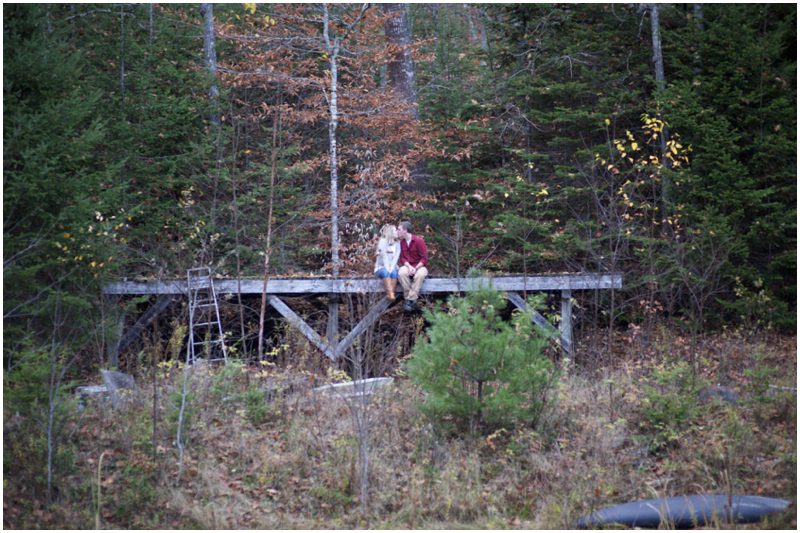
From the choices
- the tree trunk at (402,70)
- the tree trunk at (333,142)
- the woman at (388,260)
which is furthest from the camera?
the tree trunk at (402,70)

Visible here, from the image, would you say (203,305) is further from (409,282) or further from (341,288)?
(409,282)

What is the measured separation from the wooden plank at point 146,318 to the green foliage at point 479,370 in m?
5.29

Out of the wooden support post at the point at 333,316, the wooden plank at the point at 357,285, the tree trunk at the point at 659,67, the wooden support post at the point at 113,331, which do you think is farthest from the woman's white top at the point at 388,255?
the tree trunk at the point at 659,67

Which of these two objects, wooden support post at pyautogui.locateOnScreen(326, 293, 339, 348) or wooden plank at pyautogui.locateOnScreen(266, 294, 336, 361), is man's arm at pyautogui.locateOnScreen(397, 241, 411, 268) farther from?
wooden plank at pyautogui.locateOnScreen(266, 294, 336, 361)

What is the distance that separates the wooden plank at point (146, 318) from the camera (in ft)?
37.3

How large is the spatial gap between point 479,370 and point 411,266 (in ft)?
13.6

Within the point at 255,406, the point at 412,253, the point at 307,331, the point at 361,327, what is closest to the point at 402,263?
the point at 412,253

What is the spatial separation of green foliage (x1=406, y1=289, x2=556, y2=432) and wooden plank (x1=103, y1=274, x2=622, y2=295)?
3530mm

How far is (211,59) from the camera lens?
49.2ft

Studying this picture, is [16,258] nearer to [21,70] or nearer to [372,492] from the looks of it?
[21,70]

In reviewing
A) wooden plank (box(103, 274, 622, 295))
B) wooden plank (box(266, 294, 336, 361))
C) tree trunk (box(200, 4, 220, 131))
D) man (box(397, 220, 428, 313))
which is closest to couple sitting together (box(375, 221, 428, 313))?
man (box(397, 220, 428, 313))

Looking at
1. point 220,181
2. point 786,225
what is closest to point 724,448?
point 786,225

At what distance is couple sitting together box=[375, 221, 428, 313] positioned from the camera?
1122 centimetres

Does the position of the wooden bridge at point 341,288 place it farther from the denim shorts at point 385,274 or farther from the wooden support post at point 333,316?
the wooden support post at point 333,316
